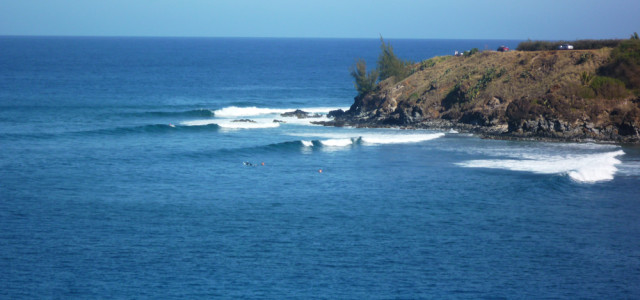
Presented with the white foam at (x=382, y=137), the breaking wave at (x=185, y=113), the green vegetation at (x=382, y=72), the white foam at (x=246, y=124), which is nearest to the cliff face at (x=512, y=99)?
the green vegetation at (x=382, y=72)

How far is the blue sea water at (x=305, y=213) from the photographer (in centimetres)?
3111

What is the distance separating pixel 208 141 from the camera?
6888 cm

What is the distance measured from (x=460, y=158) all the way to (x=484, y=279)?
1115 inches

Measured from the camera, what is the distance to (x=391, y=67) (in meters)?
86.2

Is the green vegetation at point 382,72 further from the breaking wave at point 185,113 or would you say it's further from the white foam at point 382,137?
the breaking wave at point 185,113

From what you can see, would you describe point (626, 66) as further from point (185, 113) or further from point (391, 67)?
point (185, 113)

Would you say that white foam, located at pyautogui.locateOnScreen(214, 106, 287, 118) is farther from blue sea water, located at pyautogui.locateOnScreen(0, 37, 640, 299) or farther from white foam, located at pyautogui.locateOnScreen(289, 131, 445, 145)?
white foam, located at pyautogui.locateOnScreen(289, 131, 445, 145)

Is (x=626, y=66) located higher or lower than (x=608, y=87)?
higher

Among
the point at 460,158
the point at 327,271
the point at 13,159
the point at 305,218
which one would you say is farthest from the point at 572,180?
the point at 13,159

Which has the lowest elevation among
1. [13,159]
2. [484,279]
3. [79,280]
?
[484,279]

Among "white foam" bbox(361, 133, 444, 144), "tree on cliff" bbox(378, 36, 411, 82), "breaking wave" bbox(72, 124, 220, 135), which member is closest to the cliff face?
"tree on cliff" bbox(378, 36, 411, 82)

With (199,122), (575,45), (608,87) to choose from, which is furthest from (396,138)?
(575,45)

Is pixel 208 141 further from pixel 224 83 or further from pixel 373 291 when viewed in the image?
pixel 224 83

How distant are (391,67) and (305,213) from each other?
4758 cm
